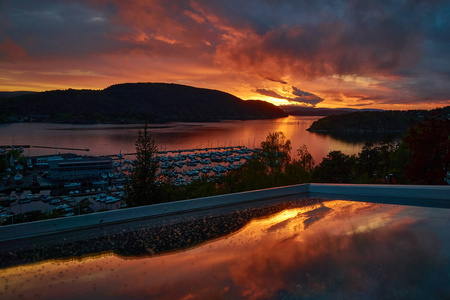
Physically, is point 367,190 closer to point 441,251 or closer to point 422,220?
point 422,220

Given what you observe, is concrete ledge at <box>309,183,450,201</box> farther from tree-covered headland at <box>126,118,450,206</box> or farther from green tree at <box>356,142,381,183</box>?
green tree at <box>356,142,381,183</box>

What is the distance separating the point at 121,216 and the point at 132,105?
98.7 m

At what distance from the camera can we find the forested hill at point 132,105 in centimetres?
8281

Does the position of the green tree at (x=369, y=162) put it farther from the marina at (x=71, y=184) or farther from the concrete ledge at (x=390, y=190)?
the concrete ledge at (x=390, y=190)

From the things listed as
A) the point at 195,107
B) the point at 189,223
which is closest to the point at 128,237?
the point at 189,223

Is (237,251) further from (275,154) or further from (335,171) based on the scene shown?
(335,171)

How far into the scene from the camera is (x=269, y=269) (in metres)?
1.24

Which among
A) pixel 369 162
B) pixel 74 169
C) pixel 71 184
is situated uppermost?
pixel 369 162

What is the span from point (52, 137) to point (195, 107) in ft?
215

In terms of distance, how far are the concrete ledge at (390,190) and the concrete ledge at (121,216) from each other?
1.96ft

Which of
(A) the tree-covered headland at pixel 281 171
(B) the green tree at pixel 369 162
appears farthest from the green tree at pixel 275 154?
(B) the green tree at pixel 369 162

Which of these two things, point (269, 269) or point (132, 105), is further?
point (132, 105)

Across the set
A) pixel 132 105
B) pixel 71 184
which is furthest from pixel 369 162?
pixel 132 105

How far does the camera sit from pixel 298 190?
2619 mm
